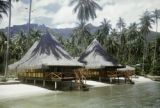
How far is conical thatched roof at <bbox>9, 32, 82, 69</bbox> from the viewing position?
3472 cm

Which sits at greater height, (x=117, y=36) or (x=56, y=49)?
(x=117, y=36)

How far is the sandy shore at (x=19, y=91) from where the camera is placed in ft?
95.4

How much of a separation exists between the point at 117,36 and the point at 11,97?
58739 mm

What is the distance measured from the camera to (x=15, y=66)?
3725 centimetres

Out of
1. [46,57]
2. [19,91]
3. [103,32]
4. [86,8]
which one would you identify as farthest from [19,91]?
[103,32]

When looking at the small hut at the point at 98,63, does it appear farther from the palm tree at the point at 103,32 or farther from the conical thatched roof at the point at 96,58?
the palm tree at the point at 103,32

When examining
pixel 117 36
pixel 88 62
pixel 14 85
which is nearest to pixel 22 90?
pixel 14 85

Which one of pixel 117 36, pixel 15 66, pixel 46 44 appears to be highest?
pixel 117 36

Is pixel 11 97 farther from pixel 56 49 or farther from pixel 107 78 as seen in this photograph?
pixel 107 78

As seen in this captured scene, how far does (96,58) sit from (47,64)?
494 inches

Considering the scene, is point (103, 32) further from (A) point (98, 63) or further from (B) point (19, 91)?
(B) point (19, 91)

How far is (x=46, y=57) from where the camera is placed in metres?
35.6

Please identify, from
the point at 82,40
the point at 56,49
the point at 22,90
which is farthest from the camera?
the point at 82,40

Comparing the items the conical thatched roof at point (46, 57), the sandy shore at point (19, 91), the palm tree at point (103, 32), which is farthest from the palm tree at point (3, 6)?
the palm tree at point (103, 32)
